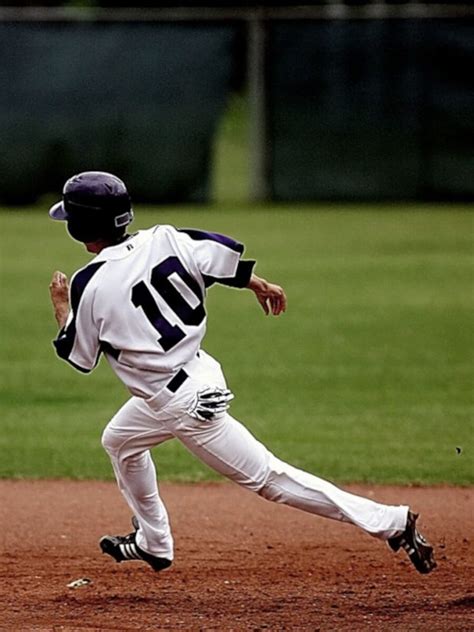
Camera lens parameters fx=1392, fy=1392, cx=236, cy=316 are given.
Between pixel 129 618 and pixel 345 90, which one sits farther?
pixel 345 90

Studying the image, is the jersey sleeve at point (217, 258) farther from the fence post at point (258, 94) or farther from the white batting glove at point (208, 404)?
the fence post at point (258, 94)

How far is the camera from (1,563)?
6.45 m

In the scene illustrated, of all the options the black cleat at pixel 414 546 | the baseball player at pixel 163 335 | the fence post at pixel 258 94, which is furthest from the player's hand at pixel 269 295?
the fence post at pixel 258 94

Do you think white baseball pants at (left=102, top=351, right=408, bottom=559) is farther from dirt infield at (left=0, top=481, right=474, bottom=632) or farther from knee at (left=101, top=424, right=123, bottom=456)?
dirt infield at (left=0, top=481, right=474, bottom=632)

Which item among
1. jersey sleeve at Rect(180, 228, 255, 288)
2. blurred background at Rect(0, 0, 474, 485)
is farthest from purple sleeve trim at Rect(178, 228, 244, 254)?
blurred background at Rect(0, 0, 474, 485)

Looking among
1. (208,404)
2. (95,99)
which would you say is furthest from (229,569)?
(95,99)

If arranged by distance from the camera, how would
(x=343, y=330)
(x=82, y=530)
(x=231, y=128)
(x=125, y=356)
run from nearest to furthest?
(x=125, y=356) < (x=82, y=530) < (x=343, y=330) < (x=231, y=128)

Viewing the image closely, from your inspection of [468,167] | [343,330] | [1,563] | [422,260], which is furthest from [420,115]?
[1,563]

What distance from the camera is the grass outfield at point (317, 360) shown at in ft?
29.9

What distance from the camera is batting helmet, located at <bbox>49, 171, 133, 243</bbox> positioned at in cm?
540

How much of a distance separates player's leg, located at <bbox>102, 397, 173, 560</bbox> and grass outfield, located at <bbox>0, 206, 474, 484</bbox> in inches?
105

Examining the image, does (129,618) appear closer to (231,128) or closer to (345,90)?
(345,90)

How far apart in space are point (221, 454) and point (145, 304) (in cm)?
67

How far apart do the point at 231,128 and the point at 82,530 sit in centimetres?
3051
